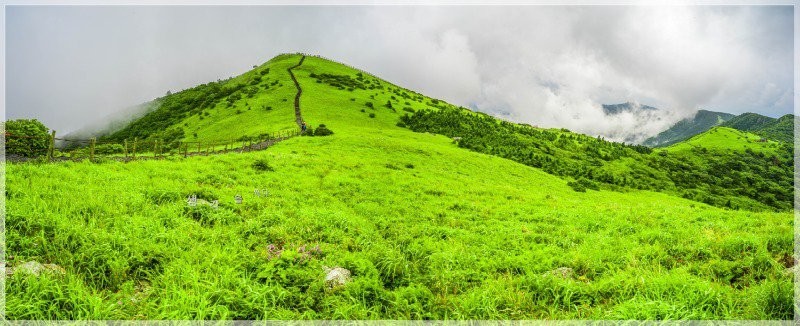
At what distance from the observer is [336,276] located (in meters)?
9.41

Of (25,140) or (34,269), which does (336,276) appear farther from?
(25,140)

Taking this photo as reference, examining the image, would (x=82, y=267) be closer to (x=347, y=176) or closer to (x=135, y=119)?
(x=347, y=176)

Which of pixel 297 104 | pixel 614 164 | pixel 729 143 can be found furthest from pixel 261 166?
pixel 729 143

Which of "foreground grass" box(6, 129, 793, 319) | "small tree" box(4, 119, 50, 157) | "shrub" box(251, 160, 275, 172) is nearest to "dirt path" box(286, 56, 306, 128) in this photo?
"small tree" box(4, 119, 50, 157)

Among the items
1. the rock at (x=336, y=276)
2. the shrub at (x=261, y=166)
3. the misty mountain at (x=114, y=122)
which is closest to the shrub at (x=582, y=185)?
the shrub at (x=261, y=166)

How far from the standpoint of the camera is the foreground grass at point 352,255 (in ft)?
24.5

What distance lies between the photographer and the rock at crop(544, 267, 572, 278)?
33.5 feet

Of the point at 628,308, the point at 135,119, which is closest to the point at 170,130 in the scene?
the point at 135,119

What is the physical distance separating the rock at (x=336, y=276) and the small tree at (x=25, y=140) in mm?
31033

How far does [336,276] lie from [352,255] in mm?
1539

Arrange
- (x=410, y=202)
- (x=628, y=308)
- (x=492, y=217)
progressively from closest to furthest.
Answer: (x=628, y=308), (x=492, y=217), (x=410, y=202)

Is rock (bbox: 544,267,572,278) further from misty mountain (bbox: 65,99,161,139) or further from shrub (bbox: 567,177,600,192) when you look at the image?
misty mountain (bbox: 65,99,161,139)

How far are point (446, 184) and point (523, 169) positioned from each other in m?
18.9

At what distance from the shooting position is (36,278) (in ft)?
24.0
